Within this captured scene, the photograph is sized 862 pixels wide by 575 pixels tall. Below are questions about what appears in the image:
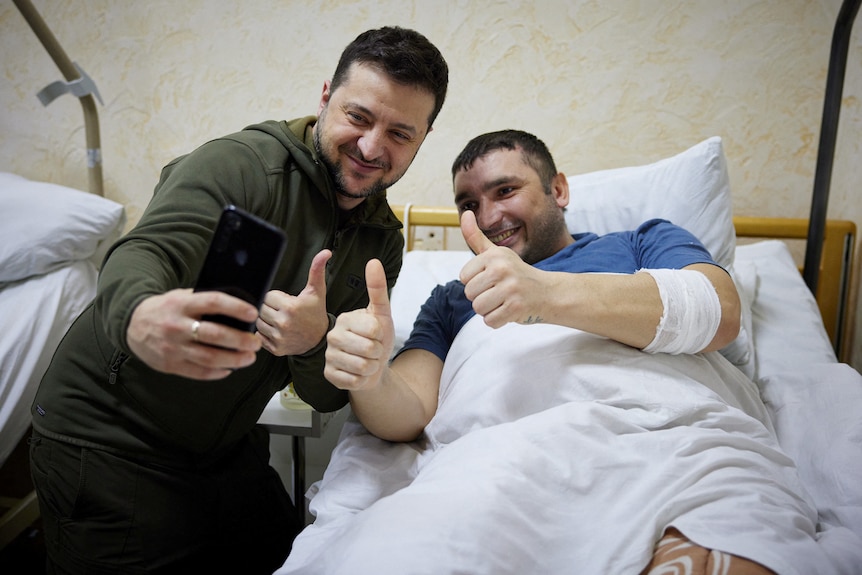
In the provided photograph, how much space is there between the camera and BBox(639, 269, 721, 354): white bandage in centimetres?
97

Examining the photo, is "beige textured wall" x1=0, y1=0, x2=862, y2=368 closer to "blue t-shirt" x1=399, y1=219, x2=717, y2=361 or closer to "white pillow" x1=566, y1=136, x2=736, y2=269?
"white pillow" x1=566, y1=136, x2=736, y2=269

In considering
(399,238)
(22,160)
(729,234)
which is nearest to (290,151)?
(399,238)

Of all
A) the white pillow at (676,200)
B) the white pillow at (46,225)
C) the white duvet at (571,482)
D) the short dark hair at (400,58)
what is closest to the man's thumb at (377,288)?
the white duvet at (571,482)

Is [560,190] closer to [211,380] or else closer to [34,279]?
[211,380]

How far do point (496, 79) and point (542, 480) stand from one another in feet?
4.65

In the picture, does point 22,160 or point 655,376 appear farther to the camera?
point 22,160

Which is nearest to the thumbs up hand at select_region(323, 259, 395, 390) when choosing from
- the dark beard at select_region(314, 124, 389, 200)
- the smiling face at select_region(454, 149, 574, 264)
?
the dark beard at select_region(314, 124, 389, 200)

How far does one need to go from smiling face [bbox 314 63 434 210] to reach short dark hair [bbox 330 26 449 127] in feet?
0.04

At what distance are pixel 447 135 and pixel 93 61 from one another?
124 centimetres

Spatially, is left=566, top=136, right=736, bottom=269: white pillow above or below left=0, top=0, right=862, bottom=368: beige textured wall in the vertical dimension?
below

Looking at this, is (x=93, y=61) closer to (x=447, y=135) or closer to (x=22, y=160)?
(x=22, y=160)

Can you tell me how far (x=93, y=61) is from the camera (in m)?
2.01

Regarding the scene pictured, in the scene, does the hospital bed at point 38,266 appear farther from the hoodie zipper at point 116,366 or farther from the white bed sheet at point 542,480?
the white bed sheet at point 542,480

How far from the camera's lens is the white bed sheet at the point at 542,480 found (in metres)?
0.68
